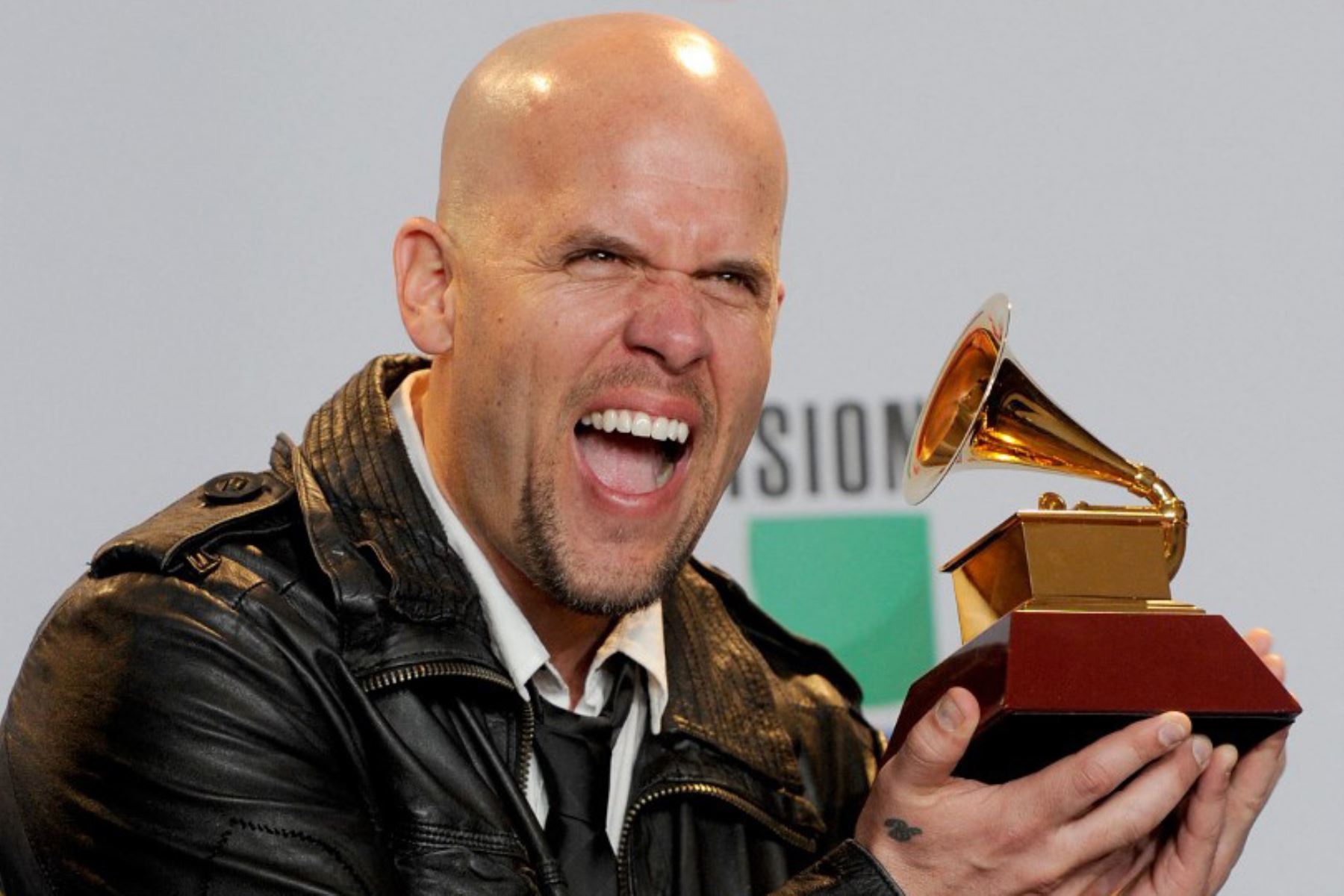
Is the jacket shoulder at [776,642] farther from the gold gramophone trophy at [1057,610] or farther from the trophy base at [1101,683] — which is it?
the trophy base at [1101,683]

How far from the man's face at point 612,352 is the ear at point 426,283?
5 cm

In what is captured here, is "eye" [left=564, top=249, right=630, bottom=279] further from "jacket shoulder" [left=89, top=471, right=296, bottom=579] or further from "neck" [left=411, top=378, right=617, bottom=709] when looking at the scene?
"jacket shoulder" [left=89, top=471, right=296, bottom=579]

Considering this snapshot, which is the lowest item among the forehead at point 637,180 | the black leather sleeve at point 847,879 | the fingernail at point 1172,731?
the black leather sleeve at point 847,879

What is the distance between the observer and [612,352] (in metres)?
1.99

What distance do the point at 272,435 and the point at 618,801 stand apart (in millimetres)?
1028

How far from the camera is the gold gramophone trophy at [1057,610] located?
180 cm

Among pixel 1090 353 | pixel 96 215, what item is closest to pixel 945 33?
pixel 1090 353

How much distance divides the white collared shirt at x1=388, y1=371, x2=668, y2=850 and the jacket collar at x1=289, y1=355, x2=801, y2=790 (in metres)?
0.04

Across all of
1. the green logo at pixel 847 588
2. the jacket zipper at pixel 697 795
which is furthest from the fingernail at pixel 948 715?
the green logo at pixel 847 588

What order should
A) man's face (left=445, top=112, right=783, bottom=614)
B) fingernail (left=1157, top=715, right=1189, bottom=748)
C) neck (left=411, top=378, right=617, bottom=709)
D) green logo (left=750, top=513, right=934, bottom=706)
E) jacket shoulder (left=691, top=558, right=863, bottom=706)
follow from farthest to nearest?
green logo (left=750, top=513, right=934, bottom=706) < jacket shoulder (left=691, top=558, right=863, bottom=706) < neck (left=411, top=378, right=617, bottom=709) < man's face (left=445, top=112, right=783, bottom=614) < fingernail (left=1157, top=715, right=1189, bottom=748)

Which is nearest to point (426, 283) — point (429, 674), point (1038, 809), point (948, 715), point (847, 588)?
point (429, 674)

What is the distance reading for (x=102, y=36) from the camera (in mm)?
2840

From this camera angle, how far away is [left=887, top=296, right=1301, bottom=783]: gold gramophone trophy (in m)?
1.80

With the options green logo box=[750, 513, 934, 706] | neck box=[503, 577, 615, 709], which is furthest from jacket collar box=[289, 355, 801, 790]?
green logo box=[750, 513, 934, 706]
